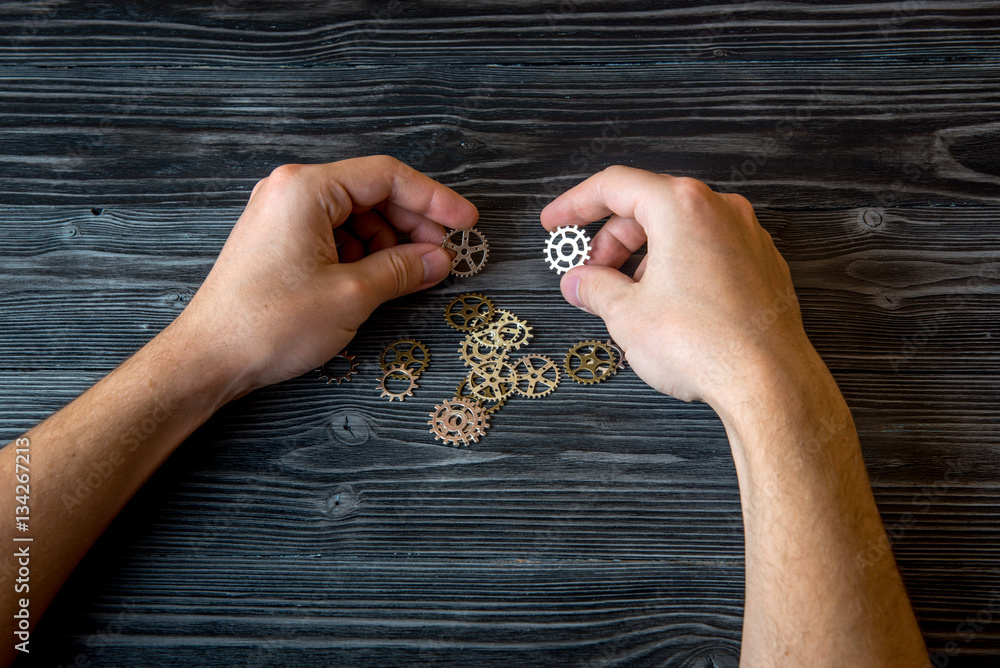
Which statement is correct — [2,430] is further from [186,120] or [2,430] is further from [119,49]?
[119,49]

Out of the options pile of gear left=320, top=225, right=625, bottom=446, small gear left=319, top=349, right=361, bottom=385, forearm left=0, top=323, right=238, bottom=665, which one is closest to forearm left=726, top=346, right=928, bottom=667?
pile of gear left=320, top=225, right=625, bottom=446

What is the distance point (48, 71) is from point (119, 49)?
30 cm

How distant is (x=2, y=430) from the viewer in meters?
2.05

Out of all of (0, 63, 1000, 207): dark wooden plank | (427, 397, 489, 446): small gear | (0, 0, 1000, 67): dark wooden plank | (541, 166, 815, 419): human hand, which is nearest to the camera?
(541, 166, 815, 419): human hand

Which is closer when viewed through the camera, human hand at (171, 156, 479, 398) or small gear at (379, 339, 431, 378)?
human hand at (171, 156, 479, 398)

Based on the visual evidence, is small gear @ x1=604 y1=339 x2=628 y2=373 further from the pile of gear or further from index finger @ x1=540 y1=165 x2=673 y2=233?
index finger @ x1=540 y1=165 x2=673 y2=233

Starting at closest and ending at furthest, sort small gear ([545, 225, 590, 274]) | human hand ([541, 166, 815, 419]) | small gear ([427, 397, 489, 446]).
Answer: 1. human hand ([541, 166, 815, 419])
2. small gear ([427, 397, 489, 446])
3. small gear ([545, 225, 590, 274])

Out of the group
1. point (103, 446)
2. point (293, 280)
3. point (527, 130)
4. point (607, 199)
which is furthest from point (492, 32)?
point (103, 446)

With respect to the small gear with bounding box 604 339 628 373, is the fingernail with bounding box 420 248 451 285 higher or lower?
higher

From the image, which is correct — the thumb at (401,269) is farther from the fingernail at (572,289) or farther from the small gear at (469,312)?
the fingernail at (572,289)

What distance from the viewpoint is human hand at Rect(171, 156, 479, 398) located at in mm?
1806

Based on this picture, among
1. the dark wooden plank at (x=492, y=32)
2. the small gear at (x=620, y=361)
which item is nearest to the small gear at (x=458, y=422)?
the small gear at (x=620, y=361)

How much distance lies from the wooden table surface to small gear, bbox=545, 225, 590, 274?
0.05 m

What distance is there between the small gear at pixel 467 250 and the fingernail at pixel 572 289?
0.33 meters
